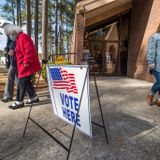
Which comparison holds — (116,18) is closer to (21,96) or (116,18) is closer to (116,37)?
(116,37)

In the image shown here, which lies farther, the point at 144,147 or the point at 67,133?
the point at 67,133

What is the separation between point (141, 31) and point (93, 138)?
854 centimetres

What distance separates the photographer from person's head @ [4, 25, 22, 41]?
413 centimetres

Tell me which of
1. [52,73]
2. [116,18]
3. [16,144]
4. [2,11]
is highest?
[2,11]

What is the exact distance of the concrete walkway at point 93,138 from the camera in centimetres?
240

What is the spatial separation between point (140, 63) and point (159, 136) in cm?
745

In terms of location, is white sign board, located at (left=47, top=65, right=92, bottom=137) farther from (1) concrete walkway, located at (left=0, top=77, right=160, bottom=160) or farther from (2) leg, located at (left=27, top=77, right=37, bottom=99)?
(2) leg, located at (left=27, top=77, right=37, bottom=99)

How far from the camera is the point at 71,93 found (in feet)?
8.31

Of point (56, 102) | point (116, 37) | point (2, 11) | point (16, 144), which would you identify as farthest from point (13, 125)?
point (2, 11)

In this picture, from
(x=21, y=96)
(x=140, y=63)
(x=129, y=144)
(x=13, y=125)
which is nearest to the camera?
(x=129, y=144)

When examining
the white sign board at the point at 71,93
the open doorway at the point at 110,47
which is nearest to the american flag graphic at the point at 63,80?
the white sign board at the point at 71,93

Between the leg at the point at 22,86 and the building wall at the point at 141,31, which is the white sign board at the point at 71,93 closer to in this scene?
the leg at the point at 22,86

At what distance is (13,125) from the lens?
337 cm

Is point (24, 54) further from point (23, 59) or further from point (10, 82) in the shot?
point (10, 82)
